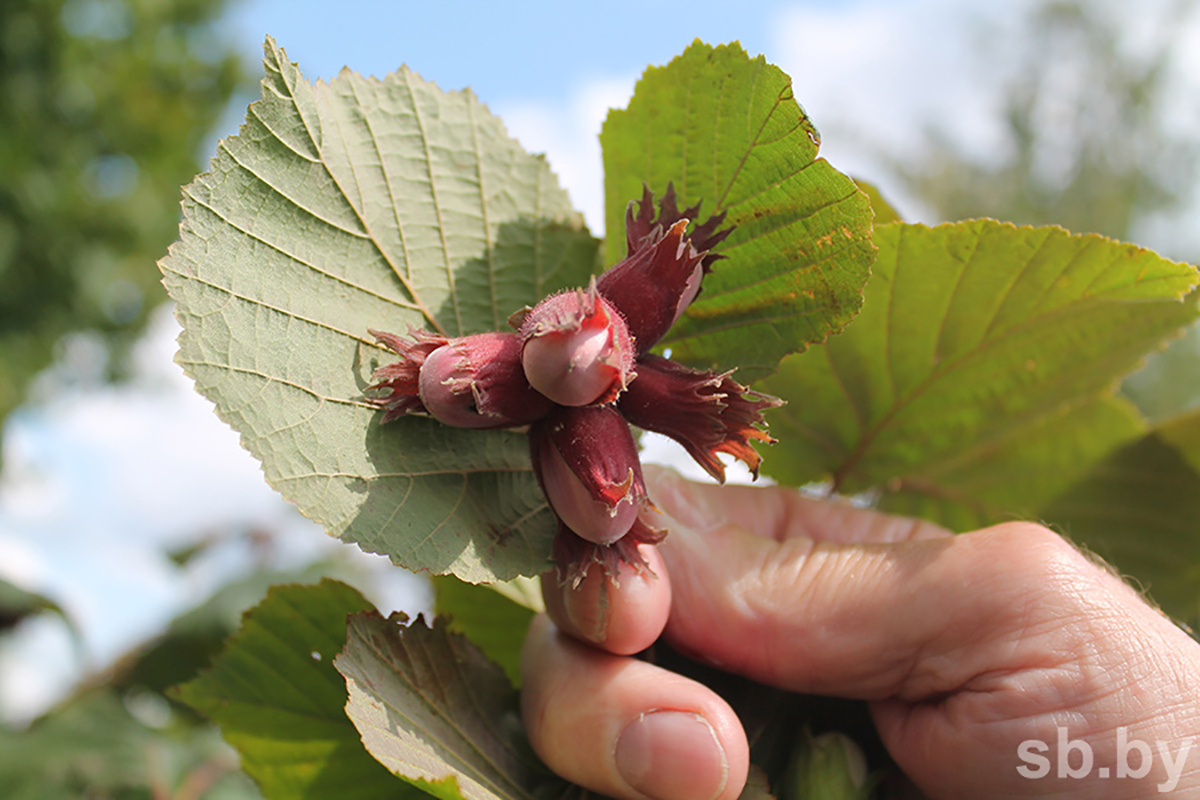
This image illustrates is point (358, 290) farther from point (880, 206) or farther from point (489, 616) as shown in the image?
point (880, 206)

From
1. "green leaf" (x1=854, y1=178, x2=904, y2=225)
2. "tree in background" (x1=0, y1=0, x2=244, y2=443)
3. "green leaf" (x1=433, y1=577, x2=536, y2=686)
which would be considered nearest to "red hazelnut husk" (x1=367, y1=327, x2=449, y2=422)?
"green leaf" (x1=433, y1=577, x2=536, y2=686)

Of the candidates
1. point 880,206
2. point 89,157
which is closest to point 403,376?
point 880,206

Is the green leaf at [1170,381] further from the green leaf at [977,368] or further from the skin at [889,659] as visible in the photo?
the skin at [889,659]

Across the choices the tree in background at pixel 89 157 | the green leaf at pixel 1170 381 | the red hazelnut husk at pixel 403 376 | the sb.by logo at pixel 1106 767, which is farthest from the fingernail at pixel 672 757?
the green leaf at pixel 1170 381

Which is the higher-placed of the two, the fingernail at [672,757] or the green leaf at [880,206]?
the green leaf at [880,206]

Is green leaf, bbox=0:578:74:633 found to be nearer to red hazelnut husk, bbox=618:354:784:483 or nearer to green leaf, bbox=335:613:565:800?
green leaf, bbox=335:613:565:800
